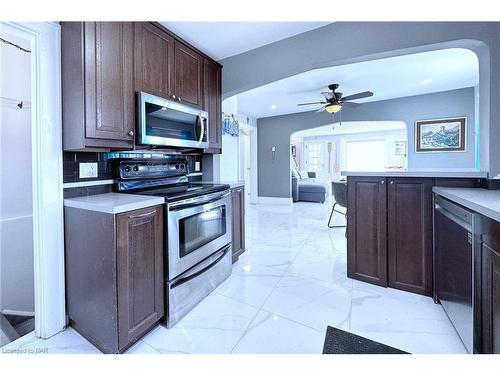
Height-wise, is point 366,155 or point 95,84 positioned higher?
point 366,155

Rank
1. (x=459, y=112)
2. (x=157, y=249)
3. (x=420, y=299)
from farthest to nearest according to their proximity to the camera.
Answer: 1. (x=459, y=112)
2. (x=420, y=299)
3. (x=157, y=249)

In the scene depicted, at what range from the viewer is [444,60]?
3471 millimetres

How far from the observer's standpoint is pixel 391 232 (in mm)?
2061

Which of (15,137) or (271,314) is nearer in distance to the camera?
(271,314)

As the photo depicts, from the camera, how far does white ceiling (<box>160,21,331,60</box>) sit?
82.3 inches

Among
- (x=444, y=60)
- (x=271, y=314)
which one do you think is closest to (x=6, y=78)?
(x=271, y=314)

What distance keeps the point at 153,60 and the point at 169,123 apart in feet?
1.61

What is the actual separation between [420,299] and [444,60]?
345cm

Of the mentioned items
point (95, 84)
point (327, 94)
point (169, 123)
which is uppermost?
point (327, 94)

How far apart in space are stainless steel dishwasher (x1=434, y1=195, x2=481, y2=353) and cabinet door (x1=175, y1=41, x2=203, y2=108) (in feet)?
7.26

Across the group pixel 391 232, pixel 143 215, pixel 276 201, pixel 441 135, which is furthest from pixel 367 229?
pixel 276 201

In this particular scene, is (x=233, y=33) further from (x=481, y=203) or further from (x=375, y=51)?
(x=481, y=203)

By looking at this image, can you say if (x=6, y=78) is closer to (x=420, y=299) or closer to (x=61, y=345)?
(x=61, y=345)

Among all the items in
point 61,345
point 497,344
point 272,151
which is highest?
point 272,151
